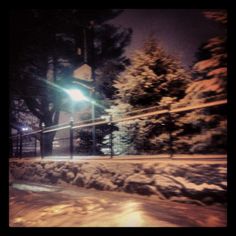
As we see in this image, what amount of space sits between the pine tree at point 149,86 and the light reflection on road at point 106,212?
173cm

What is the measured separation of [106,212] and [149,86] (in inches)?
127

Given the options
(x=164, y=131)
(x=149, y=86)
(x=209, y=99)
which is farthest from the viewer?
(x=149, y=86)

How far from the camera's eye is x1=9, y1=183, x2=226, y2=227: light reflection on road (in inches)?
187

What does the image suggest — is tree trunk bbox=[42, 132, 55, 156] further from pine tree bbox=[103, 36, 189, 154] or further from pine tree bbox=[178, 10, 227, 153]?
pine tree bbox=[178, 10, 227, 153]

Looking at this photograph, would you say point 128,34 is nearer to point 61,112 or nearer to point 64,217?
point 61,112

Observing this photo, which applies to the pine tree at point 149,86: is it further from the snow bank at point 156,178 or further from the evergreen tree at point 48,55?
the snow bank at point 156,178

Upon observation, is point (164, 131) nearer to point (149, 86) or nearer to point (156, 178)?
point (149, 86)

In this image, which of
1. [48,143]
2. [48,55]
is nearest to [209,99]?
[48,143]

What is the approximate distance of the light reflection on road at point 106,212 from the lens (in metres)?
4.75

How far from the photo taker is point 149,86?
7430 mm

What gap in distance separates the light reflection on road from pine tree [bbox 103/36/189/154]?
173 centimetres

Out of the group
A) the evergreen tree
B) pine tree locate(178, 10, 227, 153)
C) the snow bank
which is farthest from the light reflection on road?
the evergreen tree

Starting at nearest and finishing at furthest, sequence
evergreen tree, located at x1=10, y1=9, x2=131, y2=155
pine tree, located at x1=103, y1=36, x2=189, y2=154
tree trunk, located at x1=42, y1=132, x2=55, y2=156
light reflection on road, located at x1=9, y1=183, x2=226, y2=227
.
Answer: light reflection on road, located at x1=9, y1=183, x2=226, y2=227 < pine tree, located at x1=103, y1=36, x2=189, y2=154 < evergreen tree, located at x1=10, y1=9, x2=131, y2=155 < tree trunk, located at x1=42, y1=132, x2=55, y2=156

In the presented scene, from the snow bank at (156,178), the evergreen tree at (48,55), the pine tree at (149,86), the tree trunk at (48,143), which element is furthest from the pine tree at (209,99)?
the tree trunk at (48,143)
